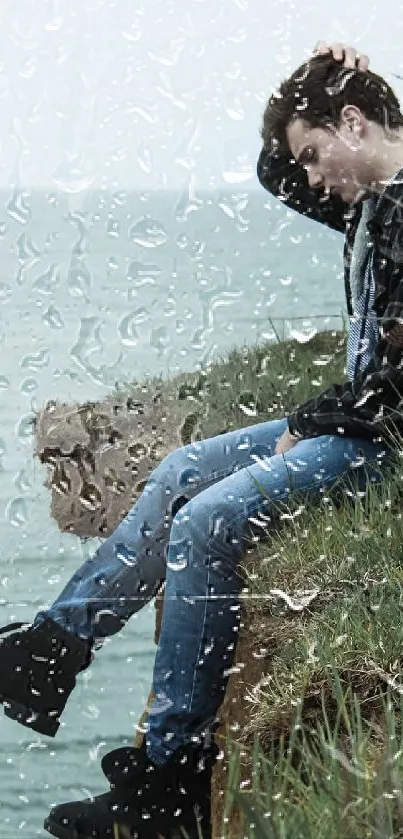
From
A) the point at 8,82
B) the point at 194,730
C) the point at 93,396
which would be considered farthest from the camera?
the point at 93,396

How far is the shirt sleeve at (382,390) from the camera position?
1146 millimetres

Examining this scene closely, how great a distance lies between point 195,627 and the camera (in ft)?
3.71

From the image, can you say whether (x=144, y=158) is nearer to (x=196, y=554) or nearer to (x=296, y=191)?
(x=296, y=191)

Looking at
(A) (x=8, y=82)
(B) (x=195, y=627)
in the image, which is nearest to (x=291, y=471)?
(B) (x=195, y=627)

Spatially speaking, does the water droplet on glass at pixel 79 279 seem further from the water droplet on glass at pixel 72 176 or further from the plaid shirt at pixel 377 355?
the plaid shirt at pixel 377 355

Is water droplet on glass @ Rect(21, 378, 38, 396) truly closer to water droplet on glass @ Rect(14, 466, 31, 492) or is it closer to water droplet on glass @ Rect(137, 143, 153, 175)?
water droplet on glass @ Rect(14, 466, 31, 492)

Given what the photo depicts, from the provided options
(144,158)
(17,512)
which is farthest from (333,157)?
(17,512)

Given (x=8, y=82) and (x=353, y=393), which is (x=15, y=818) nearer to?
(x=353, y=393)

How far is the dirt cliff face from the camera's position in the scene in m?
1.30

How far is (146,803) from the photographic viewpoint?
108cm

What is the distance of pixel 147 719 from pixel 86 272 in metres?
0.49

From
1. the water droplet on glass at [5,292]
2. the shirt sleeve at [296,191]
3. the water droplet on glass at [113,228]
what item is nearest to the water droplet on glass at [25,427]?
the water droplet on glass at [5,292]

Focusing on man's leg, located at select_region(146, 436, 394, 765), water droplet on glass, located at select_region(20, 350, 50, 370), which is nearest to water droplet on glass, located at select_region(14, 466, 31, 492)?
water droplet on glass, located at select_region(20, 350, 50, 370)

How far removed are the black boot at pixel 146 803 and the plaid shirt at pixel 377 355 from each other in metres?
0.36
